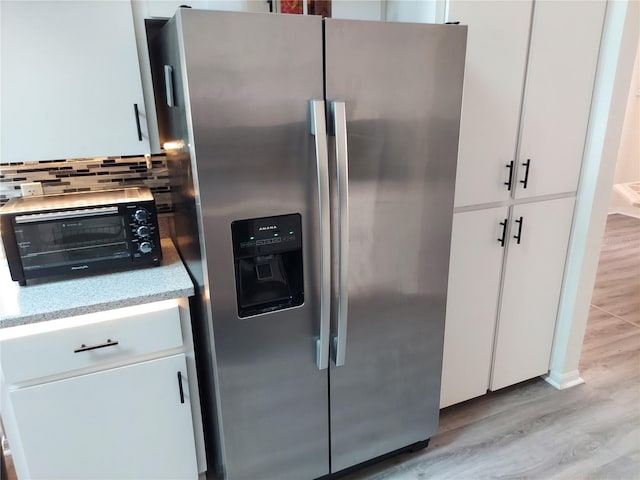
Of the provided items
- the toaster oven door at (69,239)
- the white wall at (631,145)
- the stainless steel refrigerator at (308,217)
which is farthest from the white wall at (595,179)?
the white wall at (631,145)

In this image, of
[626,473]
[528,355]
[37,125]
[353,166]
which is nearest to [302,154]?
[353,166]

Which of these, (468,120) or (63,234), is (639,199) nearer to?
(468,120)

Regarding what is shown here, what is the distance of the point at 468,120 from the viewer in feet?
5.77

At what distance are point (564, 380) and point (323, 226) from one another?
182 centimetres

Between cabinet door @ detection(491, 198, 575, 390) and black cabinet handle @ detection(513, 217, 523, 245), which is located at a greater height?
black cabinet handle @ detection(513, 217, 523, 245)

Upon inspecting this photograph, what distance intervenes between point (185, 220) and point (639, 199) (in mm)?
3139

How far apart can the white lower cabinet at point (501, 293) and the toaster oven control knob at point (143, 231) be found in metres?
1.17

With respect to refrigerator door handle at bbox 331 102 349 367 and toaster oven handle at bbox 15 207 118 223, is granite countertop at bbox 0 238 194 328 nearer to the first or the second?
toaster oven handle at bbox 15 207 118 223

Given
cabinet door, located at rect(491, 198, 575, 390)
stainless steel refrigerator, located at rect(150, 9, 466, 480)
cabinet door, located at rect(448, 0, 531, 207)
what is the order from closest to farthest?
stainless steel refrigerator, located at rect(150, 9, 466, 480), cabinet door, located at rect(448, 0, 531, 207), cabinet door, located at rect(491, 198, 575, 390)

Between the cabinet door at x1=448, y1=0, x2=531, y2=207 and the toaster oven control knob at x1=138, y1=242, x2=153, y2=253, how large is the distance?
1.18 m

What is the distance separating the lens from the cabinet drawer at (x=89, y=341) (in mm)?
1339

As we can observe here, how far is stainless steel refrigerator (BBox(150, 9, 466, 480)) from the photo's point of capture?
1.25 metres

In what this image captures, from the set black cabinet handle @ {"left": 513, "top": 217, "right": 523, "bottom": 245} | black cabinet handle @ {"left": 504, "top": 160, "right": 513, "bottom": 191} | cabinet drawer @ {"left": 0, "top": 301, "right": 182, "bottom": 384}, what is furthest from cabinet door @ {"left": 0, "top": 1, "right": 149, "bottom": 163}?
black cabinet handle @ {"left": 513, "top": 217, "right": 523, "bottom": 245}

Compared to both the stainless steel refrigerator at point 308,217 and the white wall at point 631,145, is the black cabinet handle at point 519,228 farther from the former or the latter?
the white wall at point 631,145
